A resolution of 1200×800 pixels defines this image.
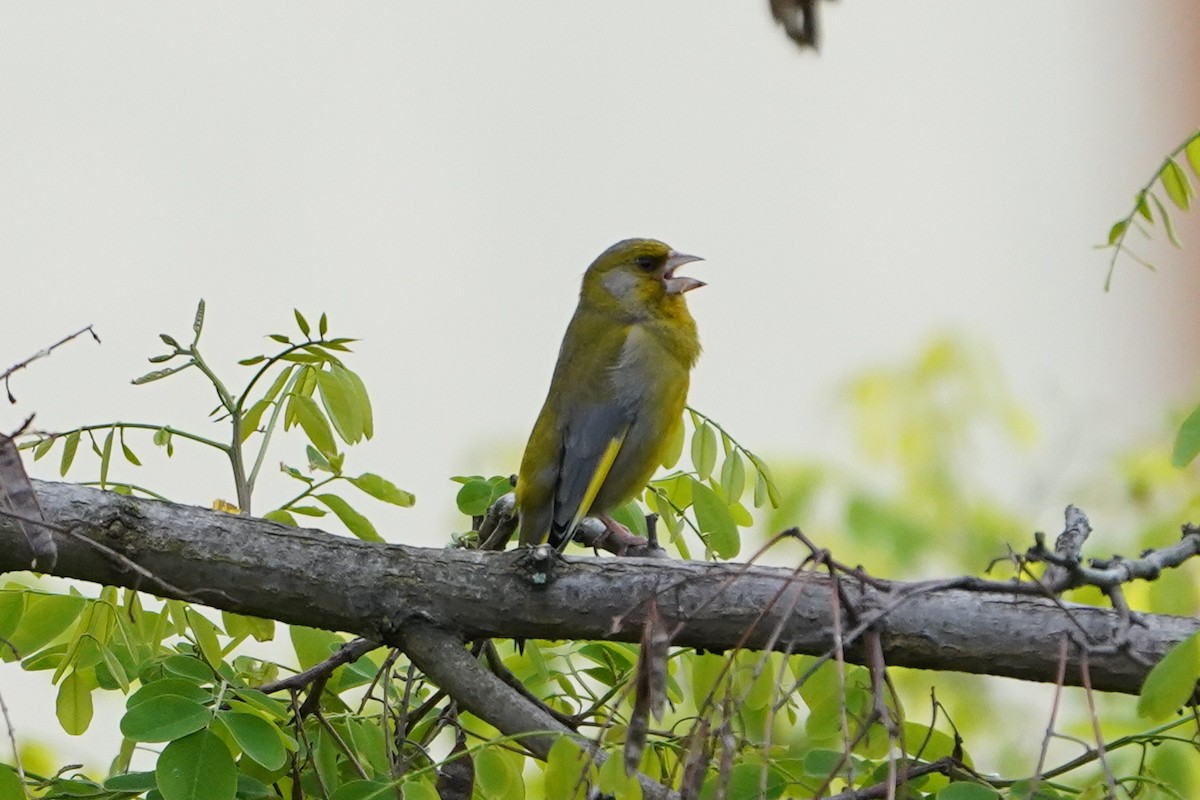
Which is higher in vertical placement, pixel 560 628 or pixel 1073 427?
pixel 1073 427

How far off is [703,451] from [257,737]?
130 cm

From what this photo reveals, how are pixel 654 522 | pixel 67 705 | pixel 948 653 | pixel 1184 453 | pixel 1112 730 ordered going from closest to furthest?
pixel 1184 453
pixel 948 653
pixel 67 705
pixel 654 522
pixel 1112 730

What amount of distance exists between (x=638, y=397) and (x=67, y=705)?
1.98 metres

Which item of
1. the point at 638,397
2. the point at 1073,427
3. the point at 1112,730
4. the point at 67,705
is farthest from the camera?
the point at 1073,427

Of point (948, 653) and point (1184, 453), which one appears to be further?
point (948, 653)

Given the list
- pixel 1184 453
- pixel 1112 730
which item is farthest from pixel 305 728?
pixel 1112 730

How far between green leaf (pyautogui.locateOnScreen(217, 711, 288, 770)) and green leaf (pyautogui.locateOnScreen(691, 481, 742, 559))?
1.12m

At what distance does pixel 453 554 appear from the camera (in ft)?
9.21

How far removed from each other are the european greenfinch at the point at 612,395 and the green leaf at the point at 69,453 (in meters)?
1.24

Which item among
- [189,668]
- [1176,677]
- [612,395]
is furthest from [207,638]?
[612,395]

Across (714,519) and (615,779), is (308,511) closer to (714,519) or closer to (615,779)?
(714,519)

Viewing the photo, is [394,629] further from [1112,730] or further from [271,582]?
[1112,730]

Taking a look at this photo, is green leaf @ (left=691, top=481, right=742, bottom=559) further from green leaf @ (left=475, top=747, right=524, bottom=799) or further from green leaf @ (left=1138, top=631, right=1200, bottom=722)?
green leaf @ (left=1138, top=631, right=1200, bottom=722)

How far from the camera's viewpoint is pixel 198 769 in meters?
2.34
